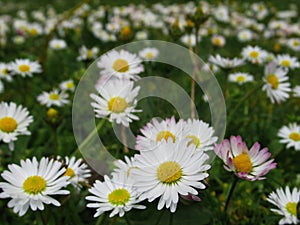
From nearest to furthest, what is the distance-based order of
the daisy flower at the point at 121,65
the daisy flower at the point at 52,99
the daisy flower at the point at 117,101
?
the daisy flower at the point at 117,101
the daisy flower at the point at 121,65
the daisy flower at the point at 52,99

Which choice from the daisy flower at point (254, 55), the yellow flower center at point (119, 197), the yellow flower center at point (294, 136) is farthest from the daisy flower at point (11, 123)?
the daisy flower at point (254, 55)

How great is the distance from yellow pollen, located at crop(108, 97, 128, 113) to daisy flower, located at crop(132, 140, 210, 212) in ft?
0.94

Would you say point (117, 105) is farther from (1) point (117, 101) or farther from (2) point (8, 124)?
(2) point (8, 124)

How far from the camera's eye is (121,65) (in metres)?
1.35

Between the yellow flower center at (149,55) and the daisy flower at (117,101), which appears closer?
the daisy flower at (117,101)

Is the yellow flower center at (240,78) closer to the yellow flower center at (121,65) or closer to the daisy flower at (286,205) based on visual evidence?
the yellow flower center at (121,65)

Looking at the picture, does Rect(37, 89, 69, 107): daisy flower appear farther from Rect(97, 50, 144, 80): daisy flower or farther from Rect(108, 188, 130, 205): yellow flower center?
Rect(108, 188, 130, 205): yellow flower center

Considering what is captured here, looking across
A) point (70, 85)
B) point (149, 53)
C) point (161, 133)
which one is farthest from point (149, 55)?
point (161, 133)

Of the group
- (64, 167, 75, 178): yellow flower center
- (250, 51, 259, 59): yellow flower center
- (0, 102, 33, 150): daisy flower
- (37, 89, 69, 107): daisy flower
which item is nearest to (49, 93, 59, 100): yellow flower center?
(37, 89, 69, 107): daisy flower

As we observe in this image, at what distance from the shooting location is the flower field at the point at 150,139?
865 millimetres

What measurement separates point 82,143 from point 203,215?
0.45m

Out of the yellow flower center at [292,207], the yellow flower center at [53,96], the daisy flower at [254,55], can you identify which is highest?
the daisy flower at [254,55]

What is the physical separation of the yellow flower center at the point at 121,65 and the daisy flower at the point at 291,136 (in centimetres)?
55

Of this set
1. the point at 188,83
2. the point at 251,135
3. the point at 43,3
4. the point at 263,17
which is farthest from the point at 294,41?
the point at 43,3
